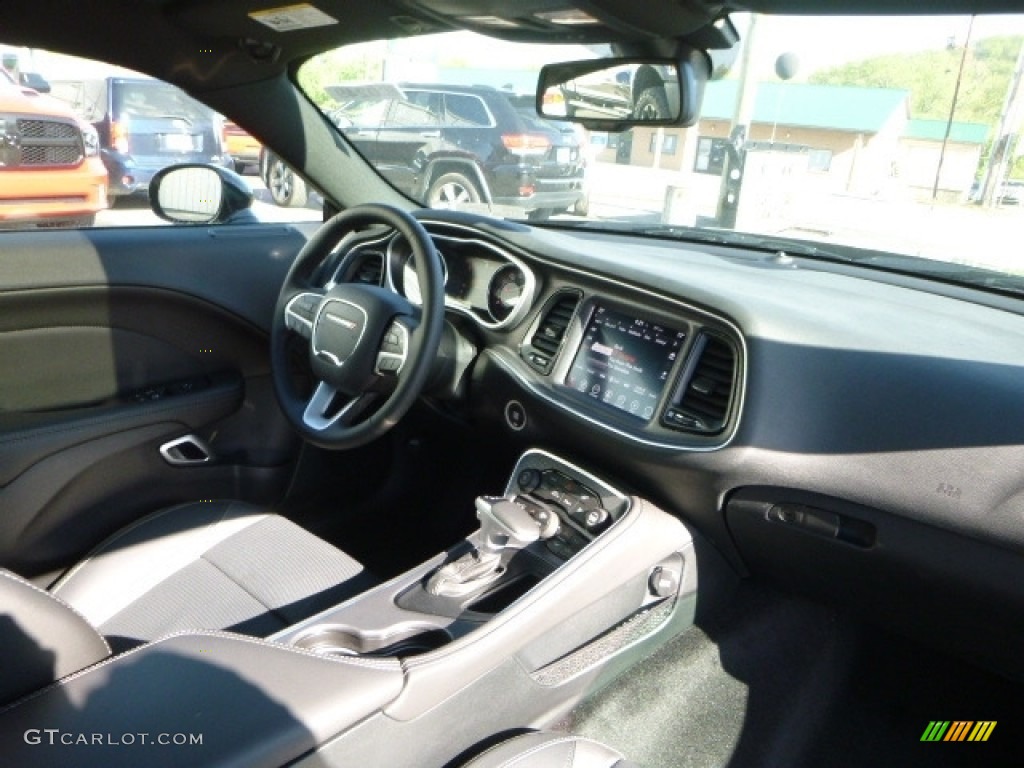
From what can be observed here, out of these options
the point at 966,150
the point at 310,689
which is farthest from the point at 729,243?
the point at 310,689

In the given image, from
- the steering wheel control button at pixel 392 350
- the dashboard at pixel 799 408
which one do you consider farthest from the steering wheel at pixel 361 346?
the dashboard at pixel 799 408

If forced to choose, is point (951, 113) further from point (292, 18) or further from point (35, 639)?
point (35, 639)

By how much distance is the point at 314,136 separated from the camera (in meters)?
2.67

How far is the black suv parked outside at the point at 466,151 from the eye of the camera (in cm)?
293

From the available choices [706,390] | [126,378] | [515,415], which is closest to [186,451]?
[126,378]

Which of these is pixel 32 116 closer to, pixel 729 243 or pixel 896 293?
pixel 729 243

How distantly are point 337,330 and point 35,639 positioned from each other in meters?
1.07

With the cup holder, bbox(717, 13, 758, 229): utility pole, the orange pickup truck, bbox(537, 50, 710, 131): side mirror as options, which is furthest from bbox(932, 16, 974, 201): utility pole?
the orange pickup truck

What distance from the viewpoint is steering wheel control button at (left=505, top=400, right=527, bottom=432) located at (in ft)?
7.30

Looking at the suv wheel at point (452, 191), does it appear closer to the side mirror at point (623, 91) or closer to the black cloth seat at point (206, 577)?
the side mirror at point (623, 91)

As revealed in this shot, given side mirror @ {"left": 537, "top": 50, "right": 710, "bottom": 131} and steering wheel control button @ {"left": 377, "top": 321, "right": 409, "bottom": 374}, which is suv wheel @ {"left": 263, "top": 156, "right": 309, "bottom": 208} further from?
steering wheel control button @ {"left": 377, "top": 321, "right": 409, "bottom": 374}

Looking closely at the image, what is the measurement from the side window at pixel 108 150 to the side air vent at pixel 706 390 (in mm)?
1536

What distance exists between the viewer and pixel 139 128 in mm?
3916

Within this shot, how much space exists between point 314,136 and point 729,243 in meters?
1.31
